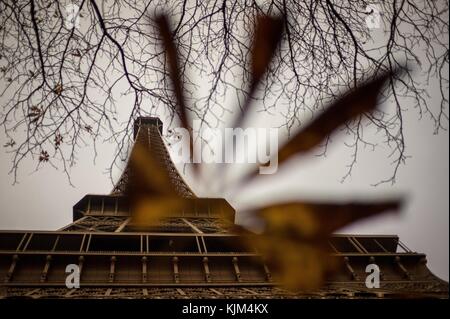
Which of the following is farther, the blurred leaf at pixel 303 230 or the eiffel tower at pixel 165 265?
the eiffel tower at pixel 165 265

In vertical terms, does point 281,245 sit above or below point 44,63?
below

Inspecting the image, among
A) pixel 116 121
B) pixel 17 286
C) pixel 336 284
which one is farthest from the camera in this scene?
pixel 336 284

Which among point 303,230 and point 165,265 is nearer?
point 303,230

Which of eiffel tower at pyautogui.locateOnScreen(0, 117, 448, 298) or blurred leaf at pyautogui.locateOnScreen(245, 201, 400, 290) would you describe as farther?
eiffel tower at pyautogui.locateOnScreen(0, 117, 448, 298)

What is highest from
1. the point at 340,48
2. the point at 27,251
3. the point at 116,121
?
the point at 340,48

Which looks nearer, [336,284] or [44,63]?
[44,63]

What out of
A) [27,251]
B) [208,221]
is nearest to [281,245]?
[27,251]
